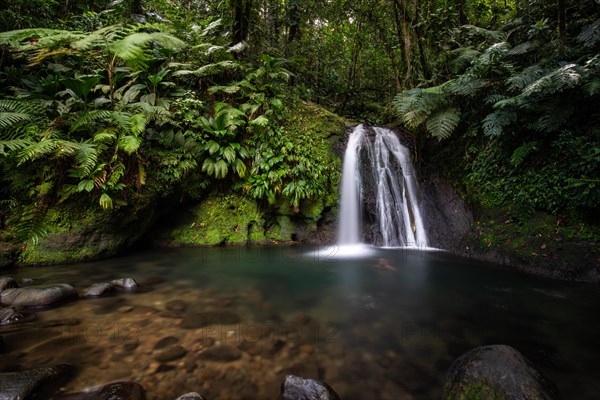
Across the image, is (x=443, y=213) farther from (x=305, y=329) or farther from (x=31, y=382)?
(x=31, y=382)

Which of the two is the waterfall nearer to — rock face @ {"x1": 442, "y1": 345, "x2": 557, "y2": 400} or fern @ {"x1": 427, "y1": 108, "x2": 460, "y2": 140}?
fern @ {"x1": 427, "y1": 108, "x2": 460, "y2": 140}

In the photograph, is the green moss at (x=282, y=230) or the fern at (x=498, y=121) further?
the green moss at (x=282, y=230)

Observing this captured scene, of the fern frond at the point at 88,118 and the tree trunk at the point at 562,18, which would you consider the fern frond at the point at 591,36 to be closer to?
the tree trunk at the point at 562,18

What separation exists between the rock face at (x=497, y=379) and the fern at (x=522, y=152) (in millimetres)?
3924

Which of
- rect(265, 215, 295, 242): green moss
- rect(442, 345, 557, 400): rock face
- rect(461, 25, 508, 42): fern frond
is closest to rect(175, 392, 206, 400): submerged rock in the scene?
rect(442, 345, 557, 400): rock face

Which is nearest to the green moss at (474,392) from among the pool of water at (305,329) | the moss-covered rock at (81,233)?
the pool of water at (305,329)

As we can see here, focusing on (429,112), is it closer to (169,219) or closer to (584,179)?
(584,179)

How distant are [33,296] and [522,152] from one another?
7.06 meters

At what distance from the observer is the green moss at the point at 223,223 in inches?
260

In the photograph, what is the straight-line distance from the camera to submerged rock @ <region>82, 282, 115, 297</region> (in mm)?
3385

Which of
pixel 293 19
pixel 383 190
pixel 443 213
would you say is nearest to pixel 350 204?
pixel 383 190

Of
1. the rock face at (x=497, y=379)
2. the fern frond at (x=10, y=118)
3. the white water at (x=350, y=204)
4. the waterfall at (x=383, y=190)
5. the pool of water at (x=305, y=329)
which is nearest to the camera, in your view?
the rock face at (x=497, y=379)

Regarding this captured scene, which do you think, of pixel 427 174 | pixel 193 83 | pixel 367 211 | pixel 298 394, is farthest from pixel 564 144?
pixel 193 83

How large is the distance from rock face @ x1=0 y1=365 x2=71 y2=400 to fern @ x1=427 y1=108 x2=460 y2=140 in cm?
621
